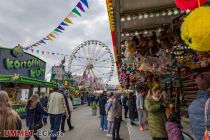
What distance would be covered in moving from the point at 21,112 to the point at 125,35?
1209cm

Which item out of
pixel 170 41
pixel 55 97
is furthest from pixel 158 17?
pixel 55 97

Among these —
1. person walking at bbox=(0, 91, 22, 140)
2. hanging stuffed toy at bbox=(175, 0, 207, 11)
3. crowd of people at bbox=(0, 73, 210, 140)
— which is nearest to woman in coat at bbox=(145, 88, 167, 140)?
crowd of people at bbox=(0, 73, 210, 140)

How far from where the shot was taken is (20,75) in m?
20.5

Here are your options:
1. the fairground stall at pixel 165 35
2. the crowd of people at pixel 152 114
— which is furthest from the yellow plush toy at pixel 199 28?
the crowd of people at pixel 152 114

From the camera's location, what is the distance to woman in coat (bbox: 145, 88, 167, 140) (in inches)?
171

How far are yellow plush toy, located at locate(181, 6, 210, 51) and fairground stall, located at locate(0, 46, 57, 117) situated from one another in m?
14.5

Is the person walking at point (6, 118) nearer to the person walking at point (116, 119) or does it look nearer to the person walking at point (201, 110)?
the person walking at point (201, 110)

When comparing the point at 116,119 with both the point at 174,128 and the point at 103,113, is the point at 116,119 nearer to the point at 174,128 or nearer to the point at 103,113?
the point at 103,113

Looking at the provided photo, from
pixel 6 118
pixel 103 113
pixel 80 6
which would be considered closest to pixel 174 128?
pixel 6 118

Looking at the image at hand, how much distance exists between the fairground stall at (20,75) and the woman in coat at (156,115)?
1262 cm

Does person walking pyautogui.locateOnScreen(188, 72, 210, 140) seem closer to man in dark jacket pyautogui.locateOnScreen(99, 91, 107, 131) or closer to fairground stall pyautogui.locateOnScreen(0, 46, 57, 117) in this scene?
man in dark jacket pyautogui.locateOnScreen(99, 91, 107, 131)

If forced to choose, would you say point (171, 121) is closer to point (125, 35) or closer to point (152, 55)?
point (152, 55)

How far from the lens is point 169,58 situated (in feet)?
19.2

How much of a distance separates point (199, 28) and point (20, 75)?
64.8ft
